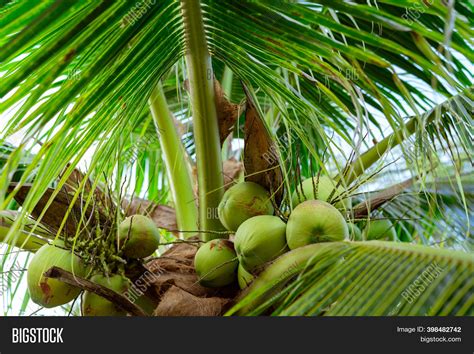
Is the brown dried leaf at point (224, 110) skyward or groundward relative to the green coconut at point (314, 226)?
skyward

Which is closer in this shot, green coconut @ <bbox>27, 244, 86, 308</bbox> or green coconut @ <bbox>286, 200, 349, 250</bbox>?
green coconut @ <bbox>286, 200, 349, 250</bbox>

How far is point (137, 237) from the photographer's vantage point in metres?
1.30

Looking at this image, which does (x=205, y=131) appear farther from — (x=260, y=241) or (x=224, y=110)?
(x=260, y=241)

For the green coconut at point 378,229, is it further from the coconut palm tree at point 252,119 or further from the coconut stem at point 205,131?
the coconut stem at point 205,131

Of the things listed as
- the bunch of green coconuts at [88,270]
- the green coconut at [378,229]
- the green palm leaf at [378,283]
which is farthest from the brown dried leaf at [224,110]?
the green palm leaf at [378,283]

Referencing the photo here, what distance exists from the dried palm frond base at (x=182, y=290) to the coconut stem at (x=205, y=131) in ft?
0.30

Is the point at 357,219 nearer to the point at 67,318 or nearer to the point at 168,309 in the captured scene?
the point at 168,309

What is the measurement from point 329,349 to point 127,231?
546 mm

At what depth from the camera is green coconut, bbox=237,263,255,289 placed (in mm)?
1201

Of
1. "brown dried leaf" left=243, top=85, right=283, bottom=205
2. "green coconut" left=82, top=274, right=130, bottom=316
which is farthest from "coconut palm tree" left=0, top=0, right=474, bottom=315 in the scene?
"green coconut" left=82, top=274, right=130, bottom=316

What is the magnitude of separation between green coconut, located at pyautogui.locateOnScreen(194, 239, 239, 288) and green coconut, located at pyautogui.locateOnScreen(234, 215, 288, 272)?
0.24 feet

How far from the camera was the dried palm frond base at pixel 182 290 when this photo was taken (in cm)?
115

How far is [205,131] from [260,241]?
0.38 meters

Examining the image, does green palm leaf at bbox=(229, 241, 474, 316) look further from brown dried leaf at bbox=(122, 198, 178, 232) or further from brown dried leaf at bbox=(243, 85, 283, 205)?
brown dried leaf at bbox=(122, 198, 178, 232)
